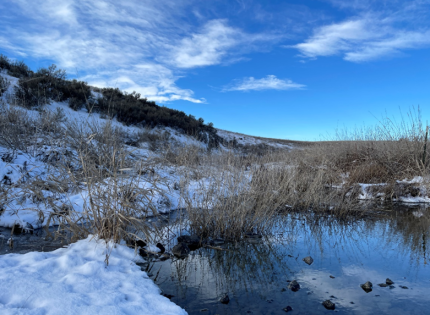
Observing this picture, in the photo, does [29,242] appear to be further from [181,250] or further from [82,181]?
[181,250]

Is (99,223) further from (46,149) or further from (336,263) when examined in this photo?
(46,149)

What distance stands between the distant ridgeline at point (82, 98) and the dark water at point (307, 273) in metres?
9.43

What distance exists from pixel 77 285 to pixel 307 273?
2.93 meters

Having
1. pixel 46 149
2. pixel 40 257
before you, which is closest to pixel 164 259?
pixel 40 257

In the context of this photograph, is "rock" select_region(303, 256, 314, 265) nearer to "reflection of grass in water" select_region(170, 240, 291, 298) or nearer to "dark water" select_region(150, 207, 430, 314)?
→ "dark water" select_region(150, 207, 430, 314)

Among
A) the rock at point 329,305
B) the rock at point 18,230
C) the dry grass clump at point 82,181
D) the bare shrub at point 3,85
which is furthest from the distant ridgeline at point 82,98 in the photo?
the rock at point 329,305

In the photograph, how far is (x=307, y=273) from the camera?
401 centimetres

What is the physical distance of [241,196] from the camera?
5.49 metres

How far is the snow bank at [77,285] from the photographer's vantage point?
8.25 feet

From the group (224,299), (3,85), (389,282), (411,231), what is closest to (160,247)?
(224,299)

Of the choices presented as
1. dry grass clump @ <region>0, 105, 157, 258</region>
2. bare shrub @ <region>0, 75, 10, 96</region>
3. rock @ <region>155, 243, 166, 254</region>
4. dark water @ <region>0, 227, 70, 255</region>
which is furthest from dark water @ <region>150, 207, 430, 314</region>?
bare shrub @ <region>0, 75, 10, 96</region>

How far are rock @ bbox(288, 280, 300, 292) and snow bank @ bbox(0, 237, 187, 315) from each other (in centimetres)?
150

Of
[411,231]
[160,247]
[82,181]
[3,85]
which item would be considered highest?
[3,85]

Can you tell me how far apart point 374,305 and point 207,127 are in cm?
2092
